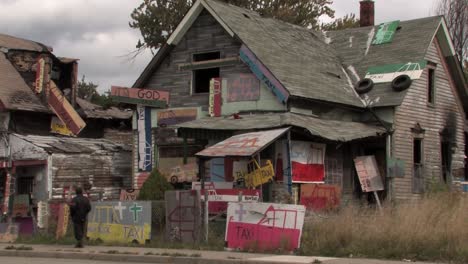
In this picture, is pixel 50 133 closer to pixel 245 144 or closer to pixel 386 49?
pixel 245 144

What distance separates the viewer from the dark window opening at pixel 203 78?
25.5m

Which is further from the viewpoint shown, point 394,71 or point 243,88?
point 394,71

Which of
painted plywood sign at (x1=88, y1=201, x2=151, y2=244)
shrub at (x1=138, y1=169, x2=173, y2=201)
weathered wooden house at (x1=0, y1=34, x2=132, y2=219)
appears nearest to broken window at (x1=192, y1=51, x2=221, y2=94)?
weathered wooden house at (x1=0, y1=34, x2=132, y2=219)

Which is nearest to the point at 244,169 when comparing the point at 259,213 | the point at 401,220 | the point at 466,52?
the point at 259,213

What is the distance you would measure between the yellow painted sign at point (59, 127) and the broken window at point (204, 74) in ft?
17.9

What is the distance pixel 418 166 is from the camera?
2581cm

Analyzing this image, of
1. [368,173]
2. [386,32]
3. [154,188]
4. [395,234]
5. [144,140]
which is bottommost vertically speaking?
[395,234]

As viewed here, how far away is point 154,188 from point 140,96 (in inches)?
183

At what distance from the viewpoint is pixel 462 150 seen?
28797 millimetres

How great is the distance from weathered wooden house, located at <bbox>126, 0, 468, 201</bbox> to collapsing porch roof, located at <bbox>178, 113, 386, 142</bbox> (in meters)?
0.06

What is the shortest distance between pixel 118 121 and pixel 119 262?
15370mm

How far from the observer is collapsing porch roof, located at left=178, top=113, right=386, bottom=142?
20.4m

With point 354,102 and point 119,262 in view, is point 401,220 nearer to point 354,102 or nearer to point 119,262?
point 119,262

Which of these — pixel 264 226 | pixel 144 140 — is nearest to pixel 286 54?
pixel 144 140
